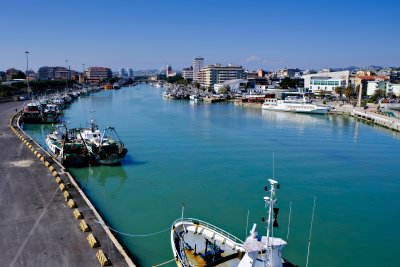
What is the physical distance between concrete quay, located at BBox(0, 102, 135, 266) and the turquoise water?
153 cm

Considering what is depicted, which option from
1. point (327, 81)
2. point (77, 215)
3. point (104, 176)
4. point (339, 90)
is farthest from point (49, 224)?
point (327, 81)

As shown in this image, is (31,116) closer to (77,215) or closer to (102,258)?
(77,215)

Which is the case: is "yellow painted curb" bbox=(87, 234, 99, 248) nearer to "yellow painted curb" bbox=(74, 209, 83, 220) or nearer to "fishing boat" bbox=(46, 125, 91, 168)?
"yellow painted curb" bbox=(74, 209, 83, 220)

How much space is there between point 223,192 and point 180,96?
3161 inches

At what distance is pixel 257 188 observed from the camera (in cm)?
1969

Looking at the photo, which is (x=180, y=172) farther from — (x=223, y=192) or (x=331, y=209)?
(x=331, y=209)

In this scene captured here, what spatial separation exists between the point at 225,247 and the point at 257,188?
28.6 feet

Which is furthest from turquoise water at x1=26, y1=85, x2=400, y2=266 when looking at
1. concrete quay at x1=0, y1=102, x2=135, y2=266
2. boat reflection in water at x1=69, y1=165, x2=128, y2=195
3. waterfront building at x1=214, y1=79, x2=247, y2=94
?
waterfront building at x1=214, y1=79, x2=247, y2=94

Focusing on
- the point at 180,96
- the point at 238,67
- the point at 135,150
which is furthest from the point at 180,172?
the point at 238,67

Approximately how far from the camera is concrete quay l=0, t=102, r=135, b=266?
10.3 meters

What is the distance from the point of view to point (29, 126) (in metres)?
40.4

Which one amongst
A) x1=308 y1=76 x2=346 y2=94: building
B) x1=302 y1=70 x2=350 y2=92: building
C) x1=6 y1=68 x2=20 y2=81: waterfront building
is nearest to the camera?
x1=308 y1=76 x2=346 y2=94: building

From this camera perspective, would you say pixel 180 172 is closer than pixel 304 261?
No

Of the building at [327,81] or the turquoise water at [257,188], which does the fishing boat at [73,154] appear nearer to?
the turquoise water at [257,188]
